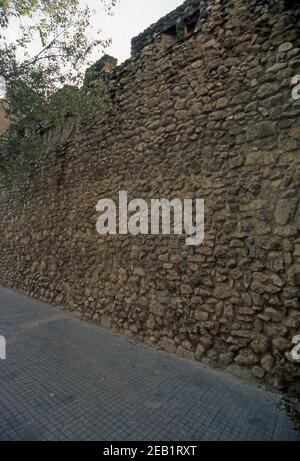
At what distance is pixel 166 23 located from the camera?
4254mm

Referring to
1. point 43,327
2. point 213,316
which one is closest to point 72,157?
point 43,327

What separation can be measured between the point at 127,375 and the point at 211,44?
163 inches

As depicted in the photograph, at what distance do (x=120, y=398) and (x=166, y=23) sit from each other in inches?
198

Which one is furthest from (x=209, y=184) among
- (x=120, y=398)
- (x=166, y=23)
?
(x=166, y=23)

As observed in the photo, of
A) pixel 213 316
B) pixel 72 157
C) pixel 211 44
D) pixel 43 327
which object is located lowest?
pixel 43 327

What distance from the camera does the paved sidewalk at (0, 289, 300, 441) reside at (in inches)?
81.3

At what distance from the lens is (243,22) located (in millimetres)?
3271

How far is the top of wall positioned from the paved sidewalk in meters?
4.70

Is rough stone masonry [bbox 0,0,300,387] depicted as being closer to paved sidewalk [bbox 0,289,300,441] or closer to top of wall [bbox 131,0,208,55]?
top of wall [bbox 131,0,208,55]

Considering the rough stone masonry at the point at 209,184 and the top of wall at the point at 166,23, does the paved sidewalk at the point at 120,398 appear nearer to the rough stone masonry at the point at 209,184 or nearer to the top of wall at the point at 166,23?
Answer: the rough stone masonry at the point at 209,184

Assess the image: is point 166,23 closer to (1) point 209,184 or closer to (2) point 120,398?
(1) point 209,184

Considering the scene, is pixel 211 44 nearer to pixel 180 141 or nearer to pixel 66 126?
pixel 180 141

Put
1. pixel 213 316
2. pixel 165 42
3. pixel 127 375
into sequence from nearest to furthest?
1. pixel 127 375
2. pixel 213 316
3. pixel 165 42

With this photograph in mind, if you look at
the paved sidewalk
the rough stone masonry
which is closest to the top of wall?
the rough stone masonry
